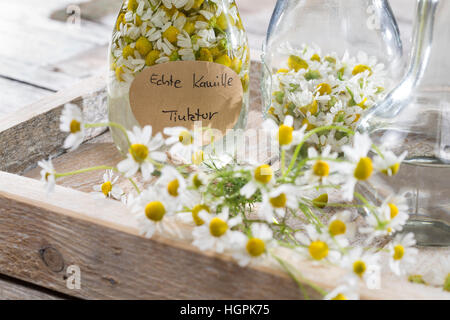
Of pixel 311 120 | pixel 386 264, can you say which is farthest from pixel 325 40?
pixel 386 264

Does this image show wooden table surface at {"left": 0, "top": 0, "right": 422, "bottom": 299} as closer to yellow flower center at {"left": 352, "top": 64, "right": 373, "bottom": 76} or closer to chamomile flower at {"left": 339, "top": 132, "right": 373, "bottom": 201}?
yellow flower center at {"left": 352, "top": 64, "right": 373, "bottom": 76}

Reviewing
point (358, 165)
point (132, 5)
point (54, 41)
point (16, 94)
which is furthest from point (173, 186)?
point (54, 41)

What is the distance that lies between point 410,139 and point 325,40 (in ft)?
0.54

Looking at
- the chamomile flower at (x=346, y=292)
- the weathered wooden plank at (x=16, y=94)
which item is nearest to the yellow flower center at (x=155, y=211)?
the chamomile flower at (x=346, y=292)

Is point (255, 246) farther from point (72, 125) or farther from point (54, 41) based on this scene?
point (54, 41)

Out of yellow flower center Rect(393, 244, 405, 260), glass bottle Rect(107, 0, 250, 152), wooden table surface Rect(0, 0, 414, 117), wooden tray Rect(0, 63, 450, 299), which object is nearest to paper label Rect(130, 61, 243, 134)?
glass bottle Rect(107, 0, 250, 152)

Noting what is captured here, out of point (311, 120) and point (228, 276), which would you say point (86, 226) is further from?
point (311, 120)

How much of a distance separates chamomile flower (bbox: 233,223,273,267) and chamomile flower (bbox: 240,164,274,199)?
0.02 m

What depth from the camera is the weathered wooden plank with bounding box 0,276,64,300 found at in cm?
46

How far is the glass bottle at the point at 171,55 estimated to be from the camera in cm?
51

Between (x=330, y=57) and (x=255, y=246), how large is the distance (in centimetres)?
28

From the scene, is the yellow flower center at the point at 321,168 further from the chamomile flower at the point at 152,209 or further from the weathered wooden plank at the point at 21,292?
the weathered wooden plank at the point at 21,292

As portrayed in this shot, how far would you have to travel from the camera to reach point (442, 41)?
1.50 ft

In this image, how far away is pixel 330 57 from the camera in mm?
600
